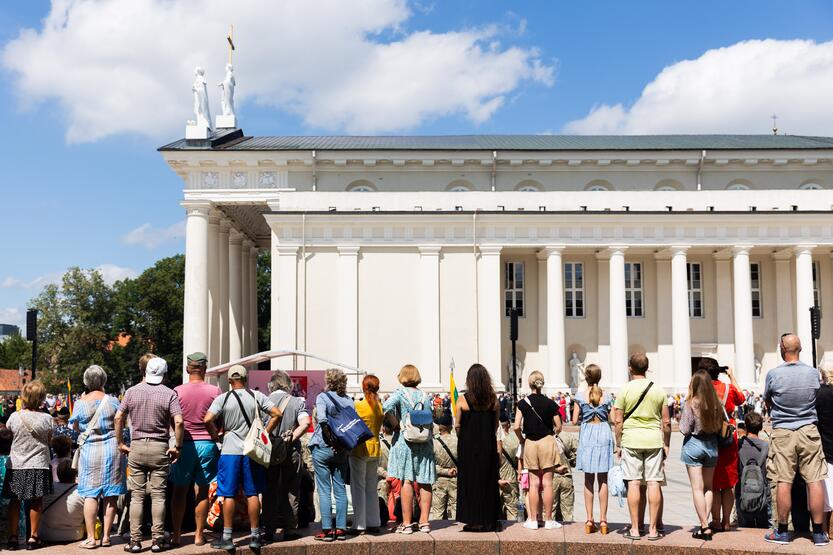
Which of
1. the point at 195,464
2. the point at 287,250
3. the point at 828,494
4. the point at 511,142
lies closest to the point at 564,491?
the point at 828,494

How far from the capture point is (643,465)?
29.2 ft

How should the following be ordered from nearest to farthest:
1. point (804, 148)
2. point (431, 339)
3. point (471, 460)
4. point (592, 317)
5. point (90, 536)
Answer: point (90, 536) < point (471, 460) < point (431, 339) < point (592, 317) < point (804, 148)

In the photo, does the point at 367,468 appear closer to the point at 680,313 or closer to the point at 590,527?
the point at 590,527

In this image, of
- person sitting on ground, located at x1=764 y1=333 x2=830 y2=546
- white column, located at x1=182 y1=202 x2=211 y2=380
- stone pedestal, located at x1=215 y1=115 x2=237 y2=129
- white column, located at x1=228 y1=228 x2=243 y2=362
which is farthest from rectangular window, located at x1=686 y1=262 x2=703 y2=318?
person sitting on ground, located at x1=764 y1=333 x2=830 y2=546

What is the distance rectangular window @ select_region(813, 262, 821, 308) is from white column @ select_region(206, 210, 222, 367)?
96.7ft

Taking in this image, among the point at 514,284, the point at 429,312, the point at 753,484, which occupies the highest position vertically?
the point at 514,284

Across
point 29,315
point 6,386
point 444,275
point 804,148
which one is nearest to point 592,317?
point 444,275

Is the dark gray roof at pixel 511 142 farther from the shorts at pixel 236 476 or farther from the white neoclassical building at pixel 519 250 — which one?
the shorts at pixel 236 476

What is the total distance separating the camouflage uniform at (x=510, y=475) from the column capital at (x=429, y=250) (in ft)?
83.2

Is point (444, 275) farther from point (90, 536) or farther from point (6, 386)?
point (6, 386)

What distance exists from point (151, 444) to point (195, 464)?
0.54 metres

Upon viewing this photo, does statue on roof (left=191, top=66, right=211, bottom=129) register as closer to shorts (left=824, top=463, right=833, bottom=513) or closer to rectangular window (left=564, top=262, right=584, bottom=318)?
rectangular window (left=564, top=262, right=584, bottom=318)

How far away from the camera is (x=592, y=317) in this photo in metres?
39.2

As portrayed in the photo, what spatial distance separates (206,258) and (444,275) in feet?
41.6
